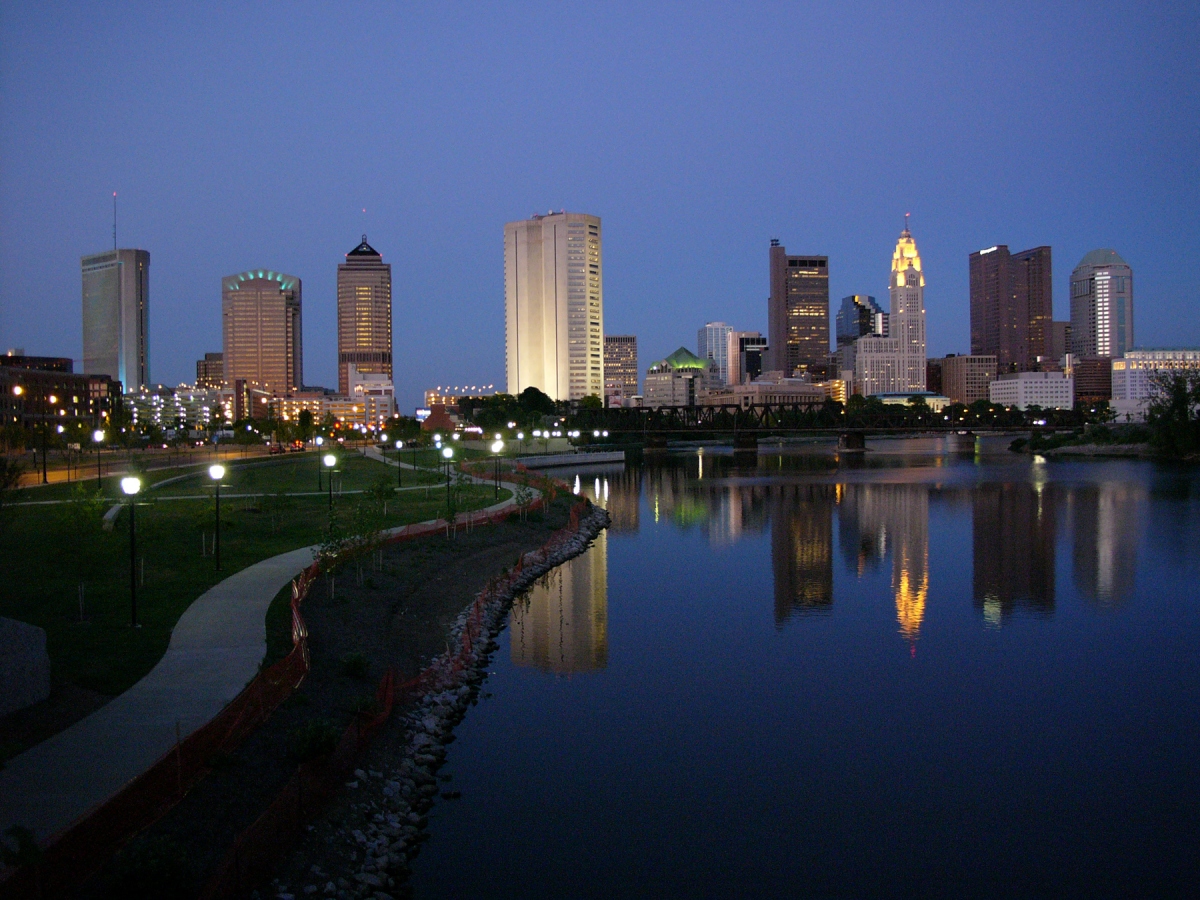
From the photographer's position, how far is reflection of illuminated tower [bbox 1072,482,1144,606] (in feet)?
115

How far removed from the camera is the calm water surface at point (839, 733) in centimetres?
1441

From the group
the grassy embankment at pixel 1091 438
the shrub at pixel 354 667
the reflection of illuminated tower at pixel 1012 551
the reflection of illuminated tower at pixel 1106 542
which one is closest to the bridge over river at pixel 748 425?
the grassy embankment at pixel 1091 438

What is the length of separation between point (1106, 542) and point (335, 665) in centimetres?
3976

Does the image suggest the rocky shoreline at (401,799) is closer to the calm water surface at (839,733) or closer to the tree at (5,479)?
the calm water surface at (839,733)

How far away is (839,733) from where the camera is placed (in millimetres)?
19797

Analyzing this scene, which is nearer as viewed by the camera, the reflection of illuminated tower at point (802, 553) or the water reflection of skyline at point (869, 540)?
the water reflection of skyline at point (869, 540)

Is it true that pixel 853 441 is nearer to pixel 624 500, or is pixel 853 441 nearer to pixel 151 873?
pixel 624 500

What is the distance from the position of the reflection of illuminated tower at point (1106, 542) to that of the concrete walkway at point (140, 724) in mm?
28300

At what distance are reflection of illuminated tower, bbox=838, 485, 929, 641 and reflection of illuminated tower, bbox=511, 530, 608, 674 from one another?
31.8ft

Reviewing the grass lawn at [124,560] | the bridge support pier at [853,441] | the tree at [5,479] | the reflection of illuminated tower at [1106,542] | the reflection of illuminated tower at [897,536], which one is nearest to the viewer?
the grass lawn at [124,560]

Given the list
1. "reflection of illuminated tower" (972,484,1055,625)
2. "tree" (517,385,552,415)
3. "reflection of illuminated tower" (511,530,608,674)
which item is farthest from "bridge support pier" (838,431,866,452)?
"reflection of illuminated tower" (511,530,608,674)

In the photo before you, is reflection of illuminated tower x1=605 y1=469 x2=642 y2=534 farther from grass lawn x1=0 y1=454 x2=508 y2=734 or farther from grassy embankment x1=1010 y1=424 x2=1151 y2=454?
grassy embankment x1=1010 y1=424 x2=1151 y2=454

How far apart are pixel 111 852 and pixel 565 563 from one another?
3204cm

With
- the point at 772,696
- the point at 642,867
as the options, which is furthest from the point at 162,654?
the point at 772,696
